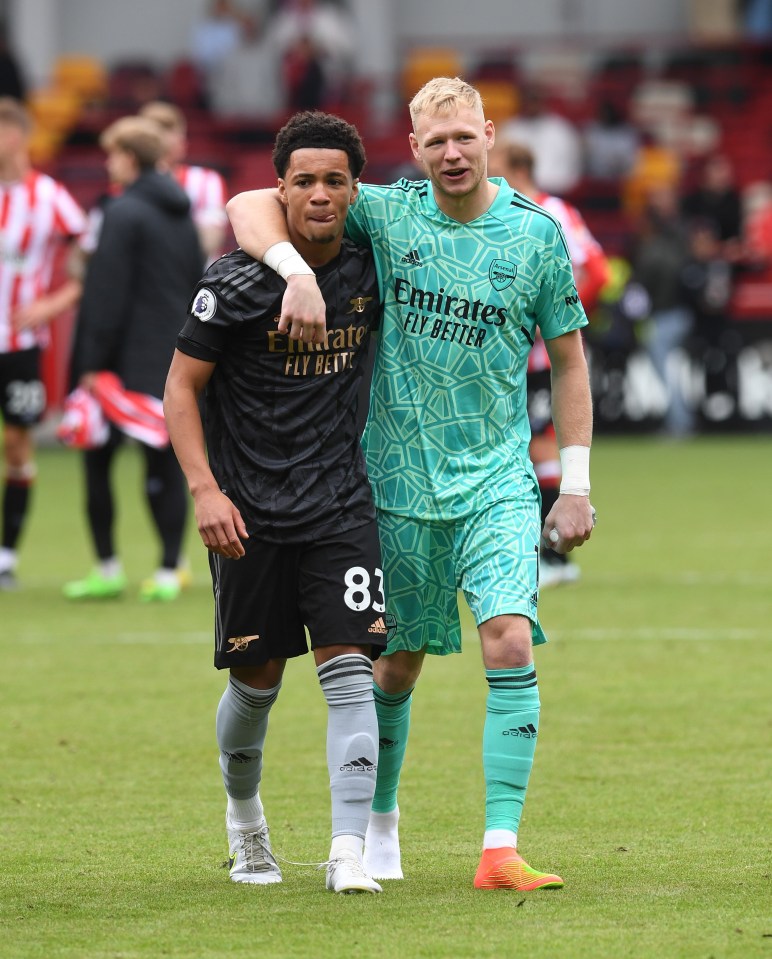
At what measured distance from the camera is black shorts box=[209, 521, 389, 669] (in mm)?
4719

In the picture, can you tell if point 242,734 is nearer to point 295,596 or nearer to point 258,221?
point 295,596

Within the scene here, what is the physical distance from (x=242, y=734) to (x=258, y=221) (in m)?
1.29

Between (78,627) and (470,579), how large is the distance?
15.9 ft

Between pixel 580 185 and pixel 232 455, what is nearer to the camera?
pixel 232 455

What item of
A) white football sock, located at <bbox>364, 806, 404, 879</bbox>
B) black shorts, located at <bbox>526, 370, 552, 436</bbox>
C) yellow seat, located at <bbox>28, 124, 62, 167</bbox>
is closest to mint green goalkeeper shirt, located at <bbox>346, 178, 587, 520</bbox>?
white football sock, located at <bbox>364, 806, 404, 879</bbox>

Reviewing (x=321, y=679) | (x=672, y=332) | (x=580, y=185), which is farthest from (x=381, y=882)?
(x=580, y=185)

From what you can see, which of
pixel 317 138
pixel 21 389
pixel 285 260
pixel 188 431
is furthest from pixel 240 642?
pixel 21 389

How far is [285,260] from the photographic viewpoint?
4.73 m

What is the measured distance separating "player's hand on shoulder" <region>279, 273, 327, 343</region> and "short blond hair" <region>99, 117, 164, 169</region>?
5.51 meters

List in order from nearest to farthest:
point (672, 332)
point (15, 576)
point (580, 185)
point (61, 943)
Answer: point (61, 943)
point (15, 576)
point (672, 332)
point (580, 185)

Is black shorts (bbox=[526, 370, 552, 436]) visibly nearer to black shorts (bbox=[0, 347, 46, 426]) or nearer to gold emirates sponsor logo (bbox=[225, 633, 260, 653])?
black shorts (bbox=[0, 347, 46, 426])

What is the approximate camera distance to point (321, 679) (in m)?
4.76

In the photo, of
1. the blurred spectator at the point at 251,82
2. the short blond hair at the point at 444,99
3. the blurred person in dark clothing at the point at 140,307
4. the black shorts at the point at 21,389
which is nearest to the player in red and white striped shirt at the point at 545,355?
the blurred person in dark clothing at the point at 140,307

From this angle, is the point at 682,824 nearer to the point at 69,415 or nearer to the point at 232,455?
the point at 232,455
